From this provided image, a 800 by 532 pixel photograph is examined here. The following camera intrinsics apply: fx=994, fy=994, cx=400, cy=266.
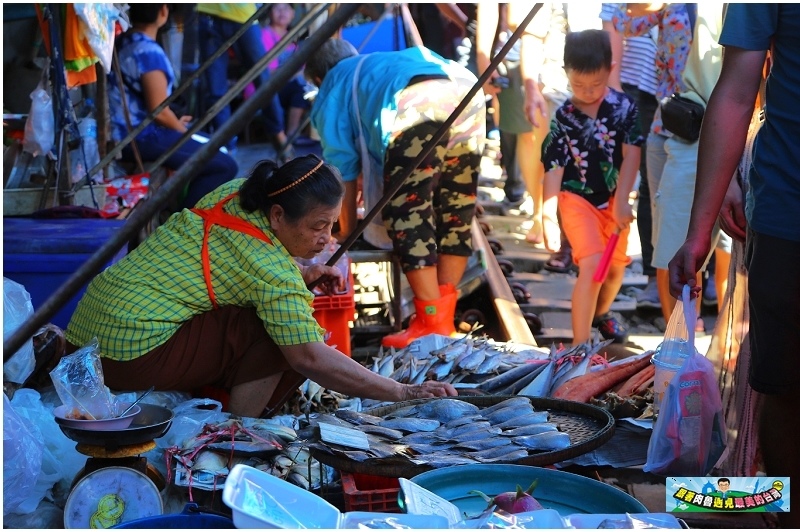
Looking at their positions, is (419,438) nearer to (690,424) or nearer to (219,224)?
(690,424)

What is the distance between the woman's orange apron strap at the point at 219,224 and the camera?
3.98m

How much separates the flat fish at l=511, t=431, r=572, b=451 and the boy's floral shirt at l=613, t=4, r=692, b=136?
314 cm

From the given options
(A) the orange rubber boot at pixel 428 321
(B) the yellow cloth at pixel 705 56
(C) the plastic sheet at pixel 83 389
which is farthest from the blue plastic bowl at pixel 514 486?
(A) the orange rubber boot at pixel 428 321

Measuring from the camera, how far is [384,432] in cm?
341

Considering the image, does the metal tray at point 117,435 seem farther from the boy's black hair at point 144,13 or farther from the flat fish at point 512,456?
the boy's black hair at point 144,13

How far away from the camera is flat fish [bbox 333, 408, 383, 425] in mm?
3539

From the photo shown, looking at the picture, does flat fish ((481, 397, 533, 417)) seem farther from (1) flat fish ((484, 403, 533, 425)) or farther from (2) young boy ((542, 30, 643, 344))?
(2) young boy ((542, 30, 643, 344))

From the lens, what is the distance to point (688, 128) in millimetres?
5441

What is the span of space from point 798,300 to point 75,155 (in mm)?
4944

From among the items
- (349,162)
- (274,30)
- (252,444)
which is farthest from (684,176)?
(274,30)

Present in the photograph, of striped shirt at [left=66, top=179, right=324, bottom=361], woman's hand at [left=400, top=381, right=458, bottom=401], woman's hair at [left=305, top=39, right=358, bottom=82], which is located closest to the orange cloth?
woman's hair at [left=305, top=39, right=358, bottom=82]

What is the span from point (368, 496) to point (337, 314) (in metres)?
2.18

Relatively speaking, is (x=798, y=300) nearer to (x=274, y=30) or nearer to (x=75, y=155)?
(x=75, y=155)

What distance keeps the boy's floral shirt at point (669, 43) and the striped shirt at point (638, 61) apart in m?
1.60
